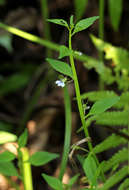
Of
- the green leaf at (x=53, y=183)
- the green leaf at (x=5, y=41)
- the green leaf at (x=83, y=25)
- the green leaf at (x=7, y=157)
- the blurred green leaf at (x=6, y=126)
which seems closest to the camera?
the green leaf at (x=83, y=25)

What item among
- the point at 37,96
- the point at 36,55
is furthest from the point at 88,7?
the point at 37,96

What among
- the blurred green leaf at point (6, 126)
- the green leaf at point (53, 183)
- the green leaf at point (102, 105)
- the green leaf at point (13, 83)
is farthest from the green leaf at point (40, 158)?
the green leaf at point (13, 83)

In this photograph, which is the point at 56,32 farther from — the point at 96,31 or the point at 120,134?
the point at 120,134

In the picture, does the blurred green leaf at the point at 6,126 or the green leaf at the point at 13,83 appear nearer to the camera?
the blurred green leaf at the point at 6,126

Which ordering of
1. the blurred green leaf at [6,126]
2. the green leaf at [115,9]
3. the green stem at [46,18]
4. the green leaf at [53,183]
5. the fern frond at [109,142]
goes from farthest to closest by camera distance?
the green stem at [46,18] → the blurred green leaf at [6,126] → the green leaf at [115,9] → the fern frond at [109,142] → the green leaf at [53,183]

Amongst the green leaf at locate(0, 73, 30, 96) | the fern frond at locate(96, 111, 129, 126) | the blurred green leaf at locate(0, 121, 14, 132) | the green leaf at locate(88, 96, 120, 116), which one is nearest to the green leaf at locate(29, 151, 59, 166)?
the green leaf at locate(88, 96, 120, 116)

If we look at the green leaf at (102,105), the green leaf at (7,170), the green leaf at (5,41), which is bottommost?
the green leaf at (7,170)

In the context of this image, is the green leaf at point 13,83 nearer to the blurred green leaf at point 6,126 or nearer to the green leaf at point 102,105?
the blurred green leaf at point 6,126
